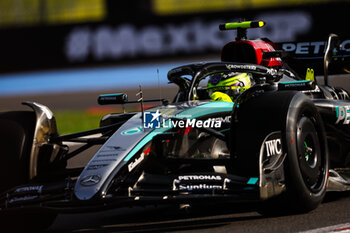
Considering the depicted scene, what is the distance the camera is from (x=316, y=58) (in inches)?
308

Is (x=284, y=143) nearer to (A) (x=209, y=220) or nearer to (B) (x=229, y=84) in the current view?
(A) (x=209, y=220)

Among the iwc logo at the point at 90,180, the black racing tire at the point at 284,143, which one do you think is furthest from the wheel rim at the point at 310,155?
the iwc logo at the point at 90,180

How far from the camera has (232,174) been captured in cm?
513

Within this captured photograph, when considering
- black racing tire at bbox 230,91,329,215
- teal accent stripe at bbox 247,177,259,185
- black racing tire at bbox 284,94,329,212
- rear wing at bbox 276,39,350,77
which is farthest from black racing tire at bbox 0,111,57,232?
rear wing at bbox 276,39,350,77

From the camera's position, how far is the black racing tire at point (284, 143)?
198 inches

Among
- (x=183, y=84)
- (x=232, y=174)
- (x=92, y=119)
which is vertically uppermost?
(x=183, y=84)

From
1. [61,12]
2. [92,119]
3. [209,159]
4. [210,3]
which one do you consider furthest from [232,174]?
[61,12]

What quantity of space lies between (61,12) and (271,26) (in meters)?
7.02

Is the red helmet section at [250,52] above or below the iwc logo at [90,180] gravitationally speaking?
above

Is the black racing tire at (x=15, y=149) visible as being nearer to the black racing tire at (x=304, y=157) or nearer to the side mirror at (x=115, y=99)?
the side mirror at (x=115, y=99)

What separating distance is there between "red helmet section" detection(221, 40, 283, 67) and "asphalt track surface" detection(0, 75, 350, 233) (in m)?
1.61

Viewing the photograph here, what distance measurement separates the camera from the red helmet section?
7109 mm

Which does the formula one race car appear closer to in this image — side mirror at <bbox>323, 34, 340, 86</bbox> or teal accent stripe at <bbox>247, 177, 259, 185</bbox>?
teal accent stripe at <bbox>247, 177, 259, 185</bbox>

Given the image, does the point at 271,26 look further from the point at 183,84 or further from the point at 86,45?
the point at 183,84
